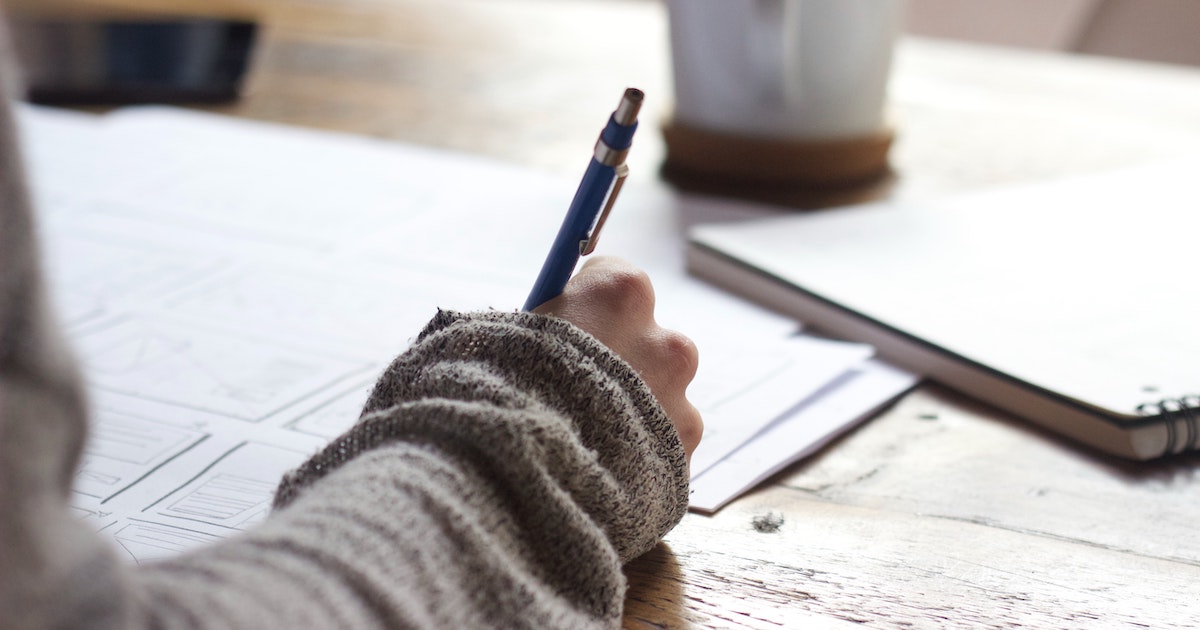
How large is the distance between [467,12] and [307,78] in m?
0.35

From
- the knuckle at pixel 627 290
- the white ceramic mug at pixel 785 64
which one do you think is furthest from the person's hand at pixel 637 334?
the white ceramic mug at pixel 785 64

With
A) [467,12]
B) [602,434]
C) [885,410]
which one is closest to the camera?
[602,434]

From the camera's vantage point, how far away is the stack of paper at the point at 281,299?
15.6 inches

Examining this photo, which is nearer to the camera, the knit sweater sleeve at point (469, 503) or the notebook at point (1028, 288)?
the knit sweater sleeve at point (469, 503)

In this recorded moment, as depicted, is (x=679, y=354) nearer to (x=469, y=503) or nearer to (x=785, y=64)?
(x=469, y=503)

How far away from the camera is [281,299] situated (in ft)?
1.84

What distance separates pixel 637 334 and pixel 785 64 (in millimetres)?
379

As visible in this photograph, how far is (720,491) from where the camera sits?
39 cm

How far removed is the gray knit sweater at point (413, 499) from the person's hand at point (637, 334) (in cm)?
3

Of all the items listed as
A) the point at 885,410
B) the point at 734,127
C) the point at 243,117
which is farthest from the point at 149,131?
the point at 885,410

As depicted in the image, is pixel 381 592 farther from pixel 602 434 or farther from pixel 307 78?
pixel 307 78

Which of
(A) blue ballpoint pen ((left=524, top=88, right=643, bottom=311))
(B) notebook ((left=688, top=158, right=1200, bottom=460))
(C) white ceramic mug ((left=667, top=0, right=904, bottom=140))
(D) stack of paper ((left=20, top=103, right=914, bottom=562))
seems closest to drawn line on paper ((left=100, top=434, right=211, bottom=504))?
(D) stack of paper ((left=20, top=103, right=914, bottom=562))

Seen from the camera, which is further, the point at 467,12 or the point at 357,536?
the point at 467,12

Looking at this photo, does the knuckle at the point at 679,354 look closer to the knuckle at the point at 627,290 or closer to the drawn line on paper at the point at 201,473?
the knuckle at the point at 627,290
